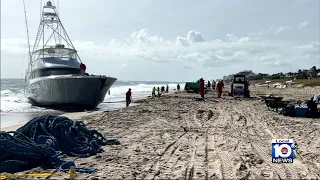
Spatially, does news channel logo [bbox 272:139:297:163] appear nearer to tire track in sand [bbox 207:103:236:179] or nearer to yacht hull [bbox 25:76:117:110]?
tire track in sand [bbox 207:103:236:179]

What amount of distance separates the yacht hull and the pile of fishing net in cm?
1404

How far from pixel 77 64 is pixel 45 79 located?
3367mm

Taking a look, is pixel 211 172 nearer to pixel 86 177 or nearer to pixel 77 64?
pixel 86 177

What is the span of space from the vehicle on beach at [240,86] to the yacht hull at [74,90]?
10542 mm

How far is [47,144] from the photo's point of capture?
733 cm

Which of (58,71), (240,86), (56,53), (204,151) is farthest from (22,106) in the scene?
(204,151)

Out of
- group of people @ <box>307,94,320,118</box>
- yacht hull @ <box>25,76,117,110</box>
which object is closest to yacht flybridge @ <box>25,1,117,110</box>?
yacht hull @ <box>25,76,117,110</box>

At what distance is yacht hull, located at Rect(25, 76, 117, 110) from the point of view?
74.7 ft

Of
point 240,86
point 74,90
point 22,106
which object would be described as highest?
point 240,86

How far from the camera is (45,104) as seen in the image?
26203mm

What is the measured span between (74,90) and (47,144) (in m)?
16.1

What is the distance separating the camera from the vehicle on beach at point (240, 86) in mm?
28141

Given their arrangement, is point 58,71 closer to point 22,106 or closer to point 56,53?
point 56,53

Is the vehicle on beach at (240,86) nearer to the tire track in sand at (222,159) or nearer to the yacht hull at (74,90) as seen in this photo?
the yacht hull at (74,90)
